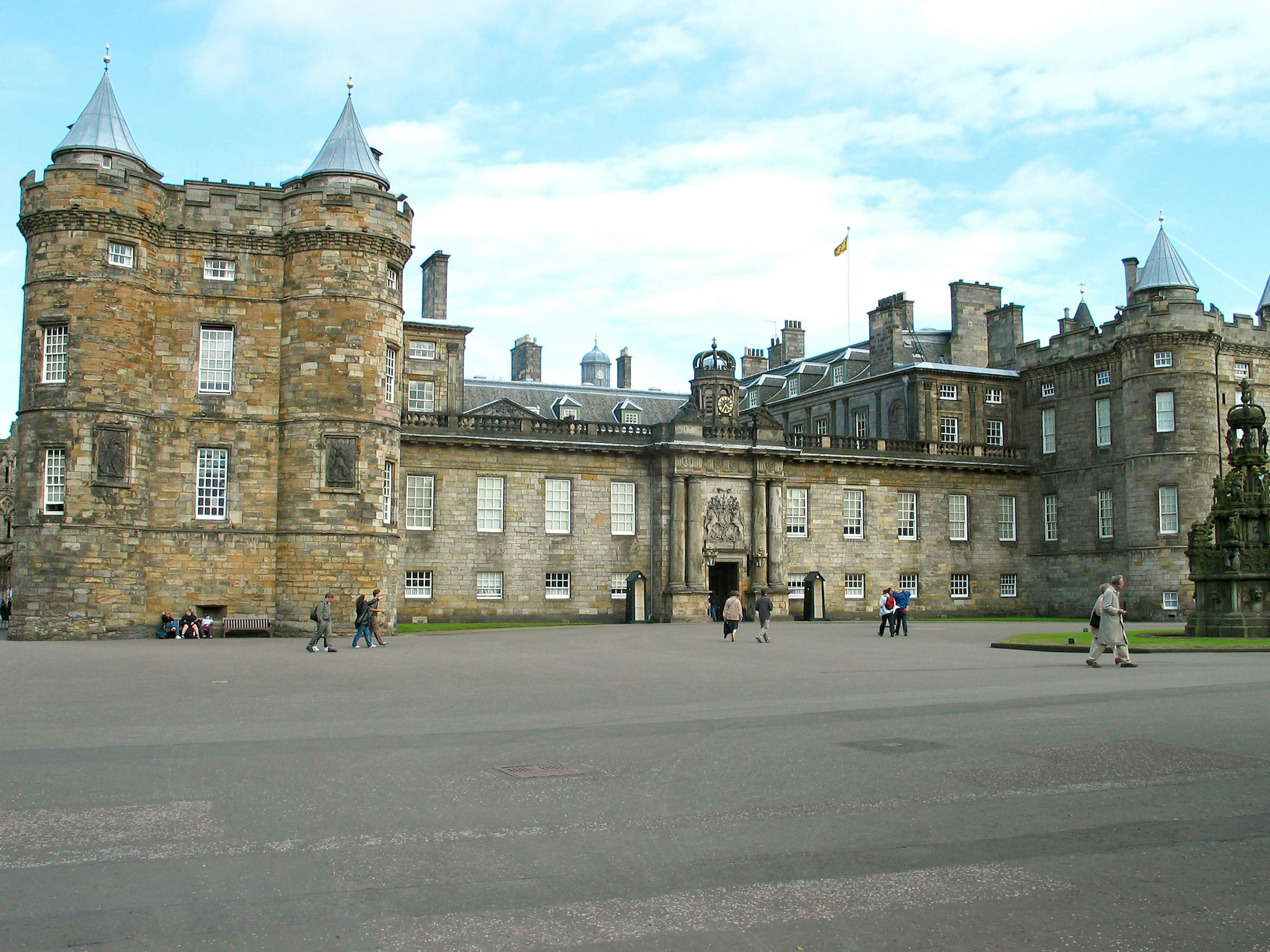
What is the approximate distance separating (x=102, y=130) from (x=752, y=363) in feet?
147

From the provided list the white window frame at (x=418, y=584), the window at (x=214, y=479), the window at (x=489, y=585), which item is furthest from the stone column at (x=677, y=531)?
the window at (x=214, y=479)

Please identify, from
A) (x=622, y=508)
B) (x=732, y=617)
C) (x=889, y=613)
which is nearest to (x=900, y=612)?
(x=889, y=613)

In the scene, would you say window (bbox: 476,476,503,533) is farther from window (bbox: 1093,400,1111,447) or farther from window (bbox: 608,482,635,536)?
window (bbox: 1093,400,1111,447)

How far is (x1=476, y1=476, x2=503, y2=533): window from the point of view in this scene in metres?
43.1

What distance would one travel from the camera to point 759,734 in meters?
12.5

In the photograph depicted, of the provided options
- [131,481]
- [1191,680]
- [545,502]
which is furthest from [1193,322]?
[131,481]

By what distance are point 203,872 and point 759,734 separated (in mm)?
6863

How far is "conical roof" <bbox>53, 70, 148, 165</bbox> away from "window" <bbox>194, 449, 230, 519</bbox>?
9.10 meters

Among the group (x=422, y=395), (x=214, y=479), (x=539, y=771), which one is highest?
(x=422, y=395)

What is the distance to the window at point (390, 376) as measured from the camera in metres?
34.8

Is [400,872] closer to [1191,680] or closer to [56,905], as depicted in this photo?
[56,905]

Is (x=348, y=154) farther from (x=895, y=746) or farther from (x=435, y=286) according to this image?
(x=895, y=746)

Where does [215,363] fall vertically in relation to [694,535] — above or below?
above

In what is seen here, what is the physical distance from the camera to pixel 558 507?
44469 mm
